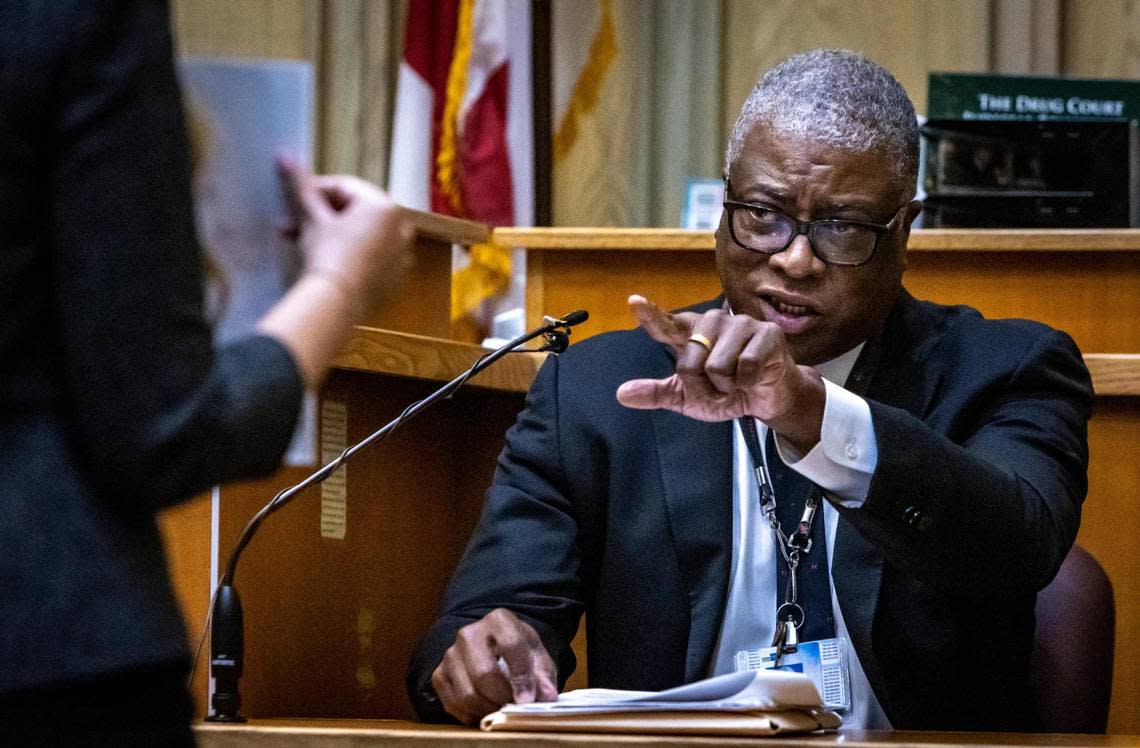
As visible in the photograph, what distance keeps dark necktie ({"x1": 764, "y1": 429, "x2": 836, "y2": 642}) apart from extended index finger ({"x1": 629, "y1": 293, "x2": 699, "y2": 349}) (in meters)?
0.59

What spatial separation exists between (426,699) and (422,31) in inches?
113

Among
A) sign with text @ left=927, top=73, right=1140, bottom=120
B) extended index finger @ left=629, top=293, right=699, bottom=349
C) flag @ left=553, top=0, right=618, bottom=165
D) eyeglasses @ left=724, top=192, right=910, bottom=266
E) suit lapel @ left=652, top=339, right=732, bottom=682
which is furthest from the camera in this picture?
flag @ left=553, top=0, right=618, bottom=165

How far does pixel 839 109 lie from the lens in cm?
239

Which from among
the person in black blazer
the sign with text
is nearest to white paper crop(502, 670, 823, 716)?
the person in black blazer

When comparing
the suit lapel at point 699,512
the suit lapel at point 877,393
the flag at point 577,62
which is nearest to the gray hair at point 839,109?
the suit lapel at point 877,393

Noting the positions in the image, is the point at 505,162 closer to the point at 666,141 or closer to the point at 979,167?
the point at 666,141

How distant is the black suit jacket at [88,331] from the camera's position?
914mm

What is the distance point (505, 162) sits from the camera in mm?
4461

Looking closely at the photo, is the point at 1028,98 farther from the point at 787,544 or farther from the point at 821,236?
the point at 787,544

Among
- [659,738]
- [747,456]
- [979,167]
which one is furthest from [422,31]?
[659,738]

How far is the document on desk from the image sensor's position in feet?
5.17

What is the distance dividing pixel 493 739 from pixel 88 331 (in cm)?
79

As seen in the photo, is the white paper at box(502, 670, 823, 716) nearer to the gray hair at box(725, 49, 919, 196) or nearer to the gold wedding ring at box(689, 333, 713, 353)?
the gold wedding ring at box(689, 333, 713, 353)

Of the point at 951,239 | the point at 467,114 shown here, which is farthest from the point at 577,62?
Answer: the point at 951,239
